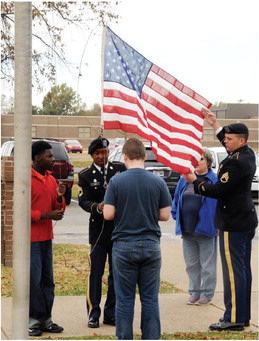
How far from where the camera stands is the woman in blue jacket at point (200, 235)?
8.48m

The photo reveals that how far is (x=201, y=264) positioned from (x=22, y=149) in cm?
410

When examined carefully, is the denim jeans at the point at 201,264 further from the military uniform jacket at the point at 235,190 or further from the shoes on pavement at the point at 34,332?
the shoes on pavement at the point at 34,332

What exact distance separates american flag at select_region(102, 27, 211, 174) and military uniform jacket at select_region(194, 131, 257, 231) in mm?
385

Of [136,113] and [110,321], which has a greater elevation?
[136,113]

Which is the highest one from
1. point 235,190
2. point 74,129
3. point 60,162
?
point 74,129

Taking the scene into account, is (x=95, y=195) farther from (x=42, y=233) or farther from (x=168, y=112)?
(x=168, y=112)

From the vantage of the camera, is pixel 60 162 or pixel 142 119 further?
pixel 60 162

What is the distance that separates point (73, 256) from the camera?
11.6 m

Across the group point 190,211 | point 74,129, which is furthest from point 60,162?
point 74,129

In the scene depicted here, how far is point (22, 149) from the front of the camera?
16.4 ft

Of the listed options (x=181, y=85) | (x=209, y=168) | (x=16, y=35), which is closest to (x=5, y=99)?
(x=209, y=168)

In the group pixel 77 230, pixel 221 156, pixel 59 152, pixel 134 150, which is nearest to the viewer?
pixel 134 150

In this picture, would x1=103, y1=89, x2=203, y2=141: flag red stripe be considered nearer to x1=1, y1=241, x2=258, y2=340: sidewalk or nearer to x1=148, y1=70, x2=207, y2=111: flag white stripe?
x1=148, y1=70, x2=207, y2=111: flag white stripe

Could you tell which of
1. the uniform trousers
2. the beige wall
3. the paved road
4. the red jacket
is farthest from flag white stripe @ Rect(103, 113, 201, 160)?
the beige wall
